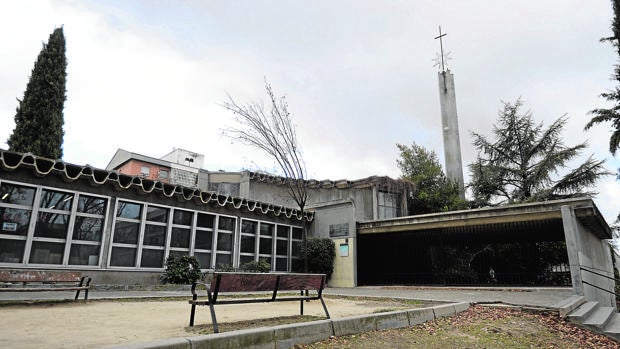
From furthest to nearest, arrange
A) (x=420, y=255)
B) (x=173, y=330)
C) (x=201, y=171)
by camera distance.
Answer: (x=201, y=171) → (x=420, y=255) → (x=173, y=330)

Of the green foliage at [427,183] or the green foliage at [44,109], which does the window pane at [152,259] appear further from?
the green foliage at [427,183]

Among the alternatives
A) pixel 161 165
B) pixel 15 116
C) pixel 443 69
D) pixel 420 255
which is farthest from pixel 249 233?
pixel 443 69

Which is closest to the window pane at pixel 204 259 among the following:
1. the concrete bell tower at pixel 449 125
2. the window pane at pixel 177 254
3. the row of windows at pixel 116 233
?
the row of windows at pixel 116 233

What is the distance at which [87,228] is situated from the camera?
1073 centimetres

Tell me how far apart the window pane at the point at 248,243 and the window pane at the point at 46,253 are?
20.3ft

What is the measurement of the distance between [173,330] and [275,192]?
19684 millimetres

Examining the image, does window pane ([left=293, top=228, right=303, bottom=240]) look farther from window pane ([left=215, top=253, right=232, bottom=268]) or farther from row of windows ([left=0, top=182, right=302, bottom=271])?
window pane ([left=215, top=253, right=232, bottom=268])

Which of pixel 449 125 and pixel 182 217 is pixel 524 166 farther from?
pixel 182 217

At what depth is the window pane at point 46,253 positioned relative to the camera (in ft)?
31.8

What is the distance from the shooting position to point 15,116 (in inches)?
810

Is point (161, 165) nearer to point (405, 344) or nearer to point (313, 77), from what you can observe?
point (313, 77)

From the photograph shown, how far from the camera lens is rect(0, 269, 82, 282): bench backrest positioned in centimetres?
638

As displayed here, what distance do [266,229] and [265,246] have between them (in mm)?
700

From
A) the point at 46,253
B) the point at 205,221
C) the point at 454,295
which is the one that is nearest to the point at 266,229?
the point at 205,221
